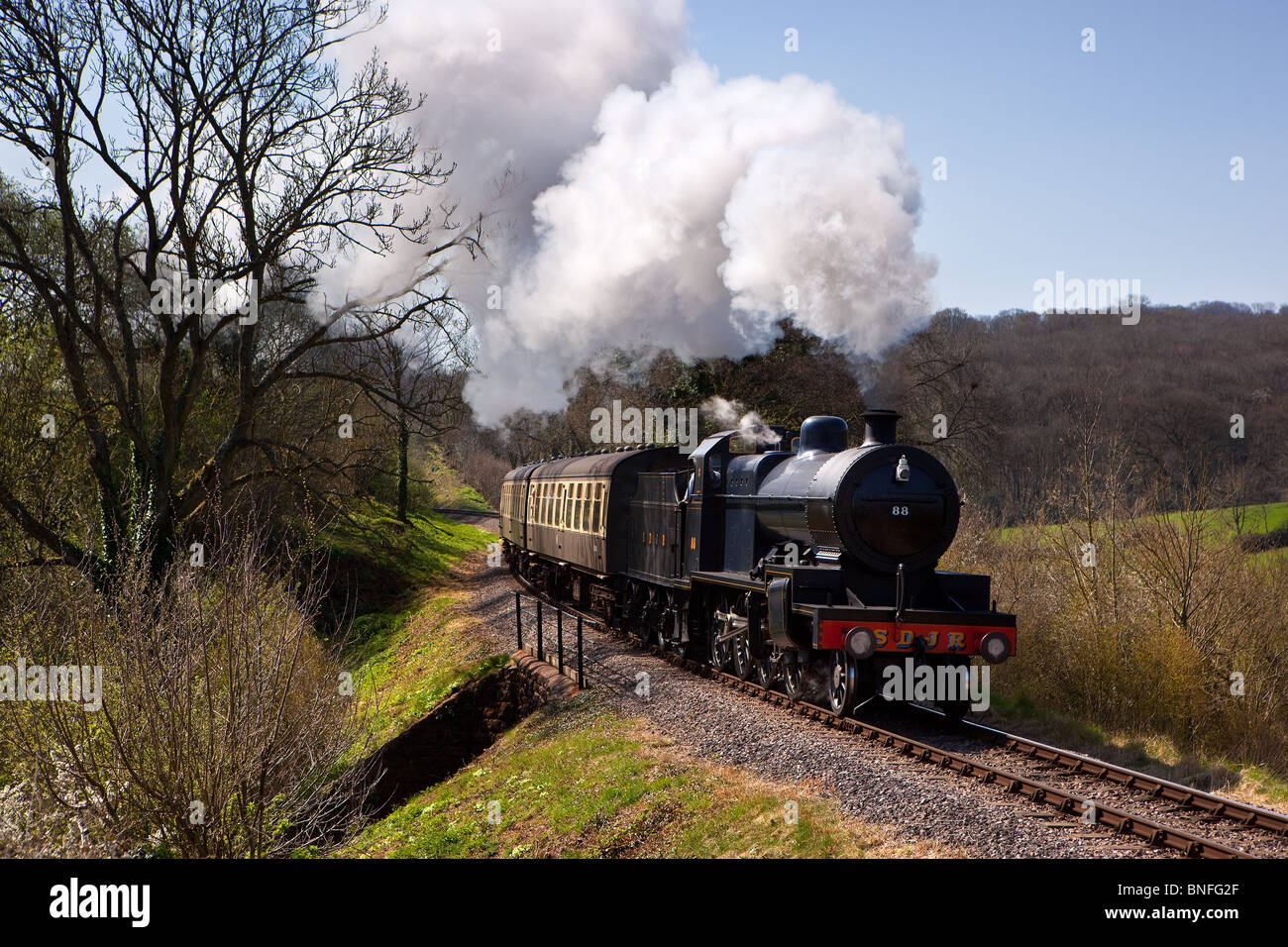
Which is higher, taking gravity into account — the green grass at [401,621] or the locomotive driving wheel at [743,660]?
the locomotive driving wheel at [743,660]

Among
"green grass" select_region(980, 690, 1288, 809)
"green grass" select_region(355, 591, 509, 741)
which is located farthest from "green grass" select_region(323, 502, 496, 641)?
"green grass" select_region(980, 690, 1288, 809)

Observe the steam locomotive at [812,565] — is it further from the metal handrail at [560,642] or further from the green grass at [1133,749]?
the metal handrail at [560,642]

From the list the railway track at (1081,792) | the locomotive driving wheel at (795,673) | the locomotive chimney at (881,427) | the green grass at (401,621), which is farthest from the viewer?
the green grass at (401,621)

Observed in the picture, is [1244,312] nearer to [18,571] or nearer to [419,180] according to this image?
[419,180]

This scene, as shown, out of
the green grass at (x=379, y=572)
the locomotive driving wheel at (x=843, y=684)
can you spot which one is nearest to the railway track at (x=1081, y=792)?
the locomotive driving wheel at (x=843, y=684)

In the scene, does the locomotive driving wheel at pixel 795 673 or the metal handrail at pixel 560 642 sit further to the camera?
the metal handrail at pixel 560 642

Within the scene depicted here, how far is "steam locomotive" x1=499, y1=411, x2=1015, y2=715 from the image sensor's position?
9953mm

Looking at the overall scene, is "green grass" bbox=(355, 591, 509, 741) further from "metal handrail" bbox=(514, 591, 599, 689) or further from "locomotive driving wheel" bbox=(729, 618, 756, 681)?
"locomotive driving wheel" bbox=(729, 618, 756, 681)

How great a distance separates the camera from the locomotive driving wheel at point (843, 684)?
10.0 meters

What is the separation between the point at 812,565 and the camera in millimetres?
10828

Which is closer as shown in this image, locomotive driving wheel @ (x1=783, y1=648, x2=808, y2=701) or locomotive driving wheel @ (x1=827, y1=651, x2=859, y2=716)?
locomotive driving wheel @ (x1=827, y1=651, x2=859, y2=716)

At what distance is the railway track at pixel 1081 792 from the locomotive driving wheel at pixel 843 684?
12cm

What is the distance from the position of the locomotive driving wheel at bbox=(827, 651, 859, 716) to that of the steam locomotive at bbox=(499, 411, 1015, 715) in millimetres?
19
